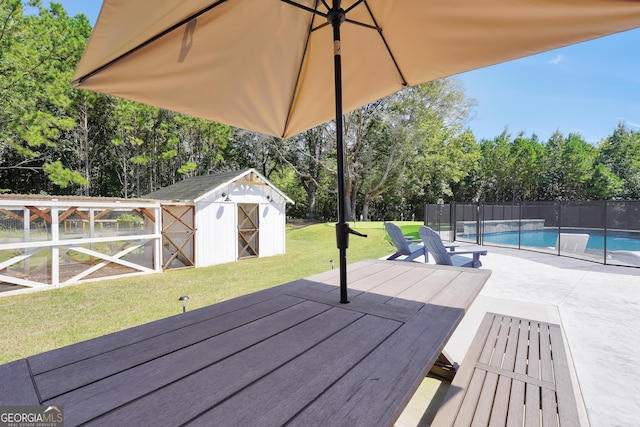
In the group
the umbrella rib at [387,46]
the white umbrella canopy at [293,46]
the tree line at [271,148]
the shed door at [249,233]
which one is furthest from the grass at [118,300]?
the tree line at [271,148]

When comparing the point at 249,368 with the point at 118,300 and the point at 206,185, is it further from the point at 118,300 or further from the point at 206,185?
the point at 206,185

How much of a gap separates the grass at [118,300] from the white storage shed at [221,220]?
0.73m

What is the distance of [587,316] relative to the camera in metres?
3.88

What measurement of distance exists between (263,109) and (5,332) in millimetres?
5257

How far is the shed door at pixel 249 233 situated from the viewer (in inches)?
450

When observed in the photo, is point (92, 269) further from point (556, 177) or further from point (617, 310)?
point (556, 177)

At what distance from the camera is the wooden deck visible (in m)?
0.73

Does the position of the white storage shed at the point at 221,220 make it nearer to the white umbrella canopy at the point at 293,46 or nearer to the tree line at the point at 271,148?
the tree line at the point at 271,148

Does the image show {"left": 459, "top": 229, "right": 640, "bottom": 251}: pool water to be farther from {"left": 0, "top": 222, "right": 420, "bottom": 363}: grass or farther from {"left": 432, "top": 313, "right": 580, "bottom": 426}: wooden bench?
{"left": 432, "top": 313, "right": 580, "bottom": 426}: wooden bench

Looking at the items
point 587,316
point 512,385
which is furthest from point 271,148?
point 512,385

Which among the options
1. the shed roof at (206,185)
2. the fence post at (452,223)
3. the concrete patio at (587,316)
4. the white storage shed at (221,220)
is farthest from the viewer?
the fence post at (452,223)

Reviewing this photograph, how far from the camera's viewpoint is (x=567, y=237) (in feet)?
30.5

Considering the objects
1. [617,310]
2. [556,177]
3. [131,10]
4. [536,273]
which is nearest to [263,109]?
[131,10]

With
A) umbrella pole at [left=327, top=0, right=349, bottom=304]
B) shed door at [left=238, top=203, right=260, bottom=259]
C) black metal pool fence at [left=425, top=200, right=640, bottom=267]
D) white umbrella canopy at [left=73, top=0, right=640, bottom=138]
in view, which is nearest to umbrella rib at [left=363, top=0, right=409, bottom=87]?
white umbrella canopy at [left=73, top=0, right=640, bottom=138]
